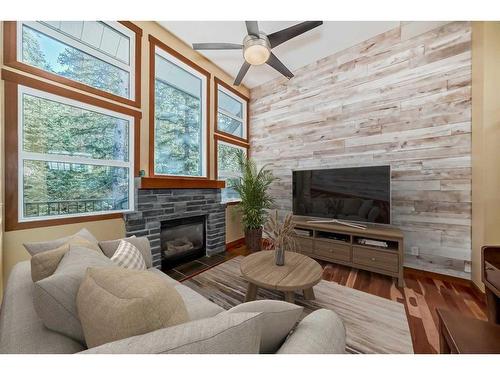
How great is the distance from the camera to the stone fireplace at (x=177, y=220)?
91.7 inches

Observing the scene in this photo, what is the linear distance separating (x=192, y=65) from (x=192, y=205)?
212 cm

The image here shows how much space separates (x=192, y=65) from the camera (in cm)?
297

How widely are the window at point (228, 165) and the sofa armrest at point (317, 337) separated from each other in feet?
9.96

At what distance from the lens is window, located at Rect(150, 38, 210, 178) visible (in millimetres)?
2648

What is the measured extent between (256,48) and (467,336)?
266 centimetres

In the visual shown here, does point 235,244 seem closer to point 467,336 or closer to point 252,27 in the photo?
point 467,336

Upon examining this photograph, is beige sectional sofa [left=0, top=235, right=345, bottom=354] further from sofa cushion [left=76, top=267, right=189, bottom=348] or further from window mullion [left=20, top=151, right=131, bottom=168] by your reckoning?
window mullion [left=20, top=151, right=131, bottom=168]

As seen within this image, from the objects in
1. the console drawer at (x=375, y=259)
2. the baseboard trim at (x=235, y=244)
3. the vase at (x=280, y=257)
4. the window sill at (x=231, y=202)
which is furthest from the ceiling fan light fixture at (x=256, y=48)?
the baseboard trim at (x=235, y=244)

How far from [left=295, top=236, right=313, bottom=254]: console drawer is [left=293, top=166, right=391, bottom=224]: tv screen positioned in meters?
0.39

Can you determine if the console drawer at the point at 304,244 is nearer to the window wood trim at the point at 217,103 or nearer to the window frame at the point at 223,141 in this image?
the window frame at the point at 223,141

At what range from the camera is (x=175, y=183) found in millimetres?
2609

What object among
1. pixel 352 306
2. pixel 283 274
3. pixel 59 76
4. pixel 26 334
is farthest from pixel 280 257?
pixel 59 76

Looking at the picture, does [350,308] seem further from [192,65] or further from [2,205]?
[192,65]
